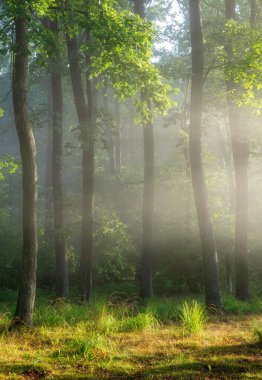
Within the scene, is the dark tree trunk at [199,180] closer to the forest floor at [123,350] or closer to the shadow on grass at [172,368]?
the forest floor at [123,350]

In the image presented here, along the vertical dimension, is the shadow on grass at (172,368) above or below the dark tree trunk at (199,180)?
below

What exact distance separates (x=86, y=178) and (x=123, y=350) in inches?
315

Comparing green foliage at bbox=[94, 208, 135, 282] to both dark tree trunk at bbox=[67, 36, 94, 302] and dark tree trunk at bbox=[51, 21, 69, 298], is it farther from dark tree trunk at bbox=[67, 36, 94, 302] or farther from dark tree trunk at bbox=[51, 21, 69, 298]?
dark tree trunk at bbox=[67, 36, 94, 302]

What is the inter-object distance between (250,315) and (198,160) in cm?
455

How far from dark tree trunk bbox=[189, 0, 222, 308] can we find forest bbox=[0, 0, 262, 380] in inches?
1.3

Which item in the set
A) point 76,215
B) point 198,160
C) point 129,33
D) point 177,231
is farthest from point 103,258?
point 129,33

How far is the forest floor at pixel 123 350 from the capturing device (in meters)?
5.26

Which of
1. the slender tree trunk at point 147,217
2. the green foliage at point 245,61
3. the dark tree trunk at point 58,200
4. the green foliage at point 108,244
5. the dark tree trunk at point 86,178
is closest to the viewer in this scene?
the green foliage at point 245,61

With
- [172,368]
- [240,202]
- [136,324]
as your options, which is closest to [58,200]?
[240,202]

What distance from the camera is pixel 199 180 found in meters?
11.5

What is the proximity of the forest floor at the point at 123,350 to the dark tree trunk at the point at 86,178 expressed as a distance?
4120 mm

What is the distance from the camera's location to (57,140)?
16.3 m

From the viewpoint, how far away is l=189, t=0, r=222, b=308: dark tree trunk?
11.2m

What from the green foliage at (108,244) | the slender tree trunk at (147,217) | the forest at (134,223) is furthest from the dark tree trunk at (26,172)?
the green foliage at (108,244)
